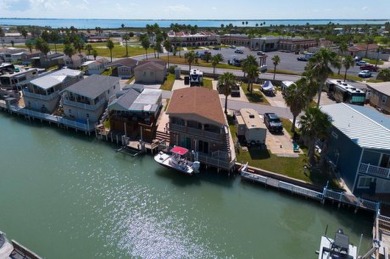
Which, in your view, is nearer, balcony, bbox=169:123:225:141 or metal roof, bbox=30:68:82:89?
balcony, bbox=169:123:225:141

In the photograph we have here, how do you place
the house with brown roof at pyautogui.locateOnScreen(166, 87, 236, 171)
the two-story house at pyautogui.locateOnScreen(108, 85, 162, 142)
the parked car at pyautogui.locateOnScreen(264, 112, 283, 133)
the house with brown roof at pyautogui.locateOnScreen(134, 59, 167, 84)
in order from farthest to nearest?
the house with brown roof at pyautogui.locateOnScreen(134, 59, 167, 84), the parked car at pyautogui.locateOnScreen(264, 112, 283, 133), the two-story house at pyautogui.locateOnScreen(108, 85, 162, 142), the house with brown roof at pyautogui.locateOnScreen(166, 87, 236, 171)

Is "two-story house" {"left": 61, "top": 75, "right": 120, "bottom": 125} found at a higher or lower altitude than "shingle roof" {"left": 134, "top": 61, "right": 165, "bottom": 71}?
lower

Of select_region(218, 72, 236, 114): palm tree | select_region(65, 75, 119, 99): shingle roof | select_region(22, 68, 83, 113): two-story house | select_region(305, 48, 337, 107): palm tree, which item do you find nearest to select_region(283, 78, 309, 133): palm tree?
select_region(305, 48, 337, 107): palm tree

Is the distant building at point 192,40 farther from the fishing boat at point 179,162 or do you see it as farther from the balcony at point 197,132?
the fishing boat at point 179,162

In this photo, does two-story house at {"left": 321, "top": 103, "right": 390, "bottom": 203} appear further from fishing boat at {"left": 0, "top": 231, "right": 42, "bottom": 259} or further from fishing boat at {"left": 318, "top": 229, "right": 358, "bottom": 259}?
fishing boat at {"left": 0, "top": 231, "right": 42, "bottom": 259}

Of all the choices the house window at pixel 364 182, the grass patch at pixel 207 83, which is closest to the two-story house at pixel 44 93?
the grass patch at pixel 207 83

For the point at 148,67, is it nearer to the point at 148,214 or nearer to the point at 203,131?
the point at 203,131
